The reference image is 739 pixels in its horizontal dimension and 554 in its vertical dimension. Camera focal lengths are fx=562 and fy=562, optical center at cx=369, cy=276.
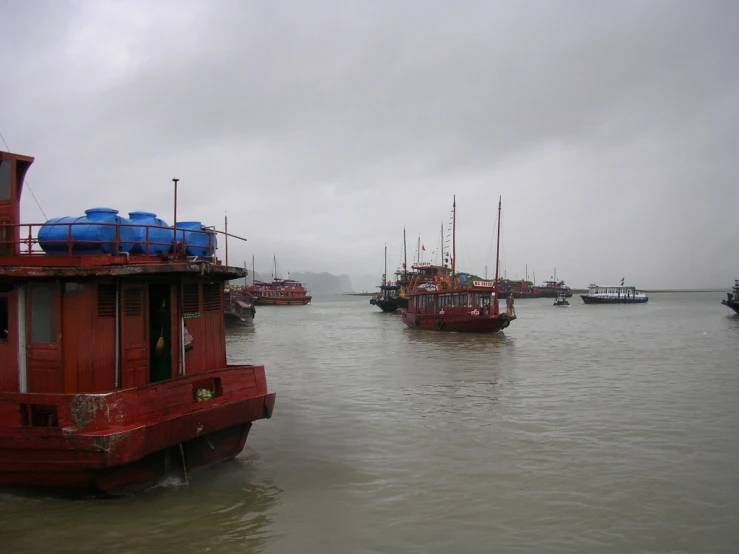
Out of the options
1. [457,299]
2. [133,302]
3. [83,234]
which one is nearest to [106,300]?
[133,302]

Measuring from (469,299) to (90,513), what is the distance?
29.3 metres

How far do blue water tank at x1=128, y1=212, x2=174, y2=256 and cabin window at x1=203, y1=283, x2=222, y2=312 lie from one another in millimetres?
940

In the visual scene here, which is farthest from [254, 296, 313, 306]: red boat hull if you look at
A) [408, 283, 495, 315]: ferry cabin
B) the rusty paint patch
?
the rusty paint patch

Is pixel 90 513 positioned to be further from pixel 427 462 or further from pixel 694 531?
pixel 694 531

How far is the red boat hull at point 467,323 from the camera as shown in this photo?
3328cm

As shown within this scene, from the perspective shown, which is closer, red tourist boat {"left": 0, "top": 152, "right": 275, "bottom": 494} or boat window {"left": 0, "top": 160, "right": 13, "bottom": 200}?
red tourist boat {"left": 0, "top": 152, "right": 275, "bottom": 494}

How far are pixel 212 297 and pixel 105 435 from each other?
3.15 m

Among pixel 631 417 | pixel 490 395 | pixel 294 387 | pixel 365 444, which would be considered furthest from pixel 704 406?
pixel 294 387

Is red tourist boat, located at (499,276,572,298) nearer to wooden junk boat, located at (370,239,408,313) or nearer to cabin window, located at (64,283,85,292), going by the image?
wooden junk boat, located at (370,239,408,313)

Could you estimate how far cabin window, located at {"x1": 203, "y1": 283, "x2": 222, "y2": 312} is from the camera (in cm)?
914

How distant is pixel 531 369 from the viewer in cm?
1953

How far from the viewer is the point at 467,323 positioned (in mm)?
34219

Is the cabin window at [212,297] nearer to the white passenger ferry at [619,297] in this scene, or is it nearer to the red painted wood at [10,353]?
the red painted wood at [10,353]

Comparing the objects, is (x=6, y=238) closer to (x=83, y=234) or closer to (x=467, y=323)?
(x=83, y=234)
